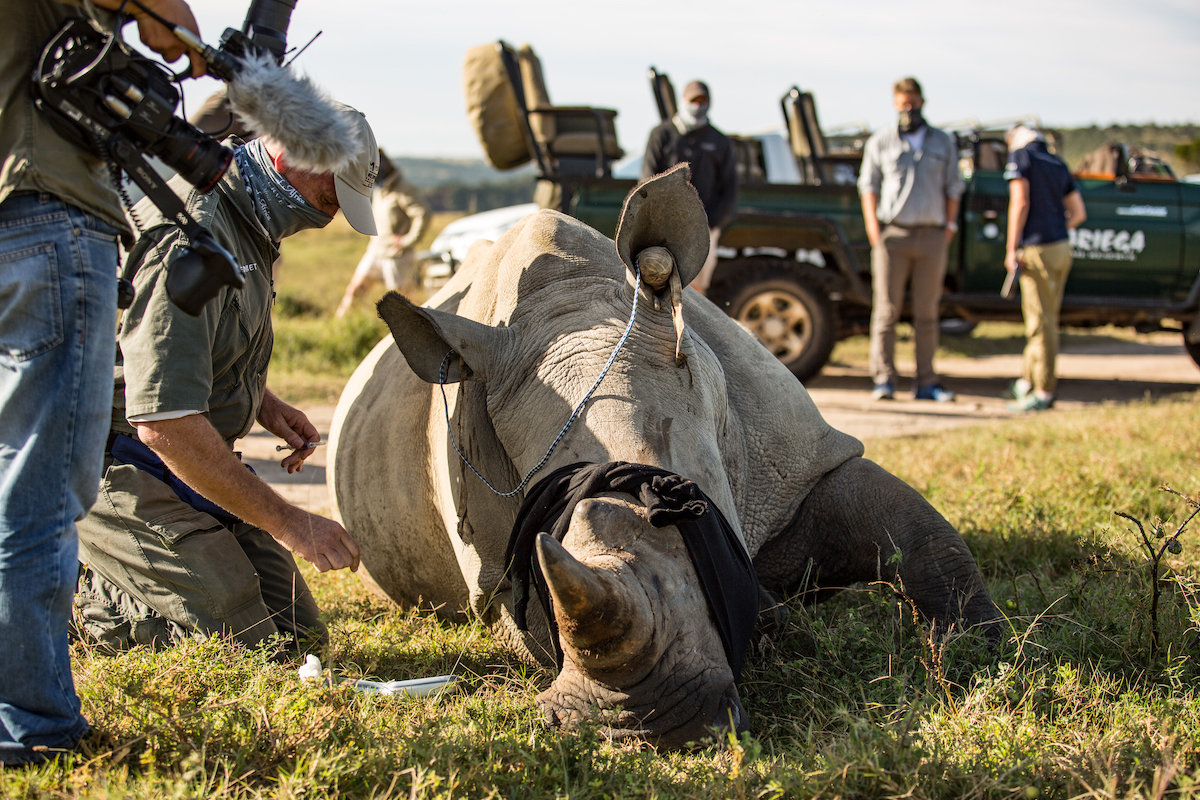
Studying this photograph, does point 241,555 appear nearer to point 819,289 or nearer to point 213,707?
point 213,707

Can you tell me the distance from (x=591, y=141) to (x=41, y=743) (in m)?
8.93

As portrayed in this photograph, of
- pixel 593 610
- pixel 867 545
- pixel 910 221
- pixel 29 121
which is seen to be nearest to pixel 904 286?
pixel 910 221

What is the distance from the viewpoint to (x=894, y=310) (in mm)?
9273

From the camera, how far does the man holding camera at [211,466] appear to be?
10.1 ft

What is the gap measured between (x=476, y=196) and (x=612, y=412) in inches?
1435

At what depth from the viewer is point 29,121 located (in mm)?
2387

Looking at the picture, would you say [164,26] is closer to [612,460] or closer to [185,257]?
[185,257]

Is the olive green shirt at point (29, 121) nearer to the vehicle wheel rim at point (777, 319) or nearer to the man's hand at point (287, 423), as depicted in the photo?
the man's hand at point (287, 423)

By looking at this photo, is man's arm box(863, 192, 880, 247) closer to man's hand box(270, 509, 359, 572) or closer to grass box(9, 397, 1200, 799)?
grass box(9, 397, 1200, 799)

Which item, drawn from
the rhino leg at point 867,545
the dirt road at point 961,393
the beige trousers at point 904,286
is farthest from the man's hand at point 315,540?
the beige trousers at point 904,286

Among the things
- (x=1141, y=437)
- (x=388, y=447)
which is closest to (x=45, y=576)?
(x=388, y=447)

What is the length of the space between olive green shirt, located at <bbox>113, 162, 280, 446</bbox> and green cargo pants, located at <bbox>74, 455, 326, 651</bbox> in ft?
0.91

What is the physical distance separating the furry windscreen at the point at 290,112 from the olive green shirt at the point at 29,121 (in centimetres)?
40

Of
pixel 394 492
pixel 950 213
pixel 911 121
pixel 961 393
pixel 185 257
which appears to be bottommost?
pixel 961 393
